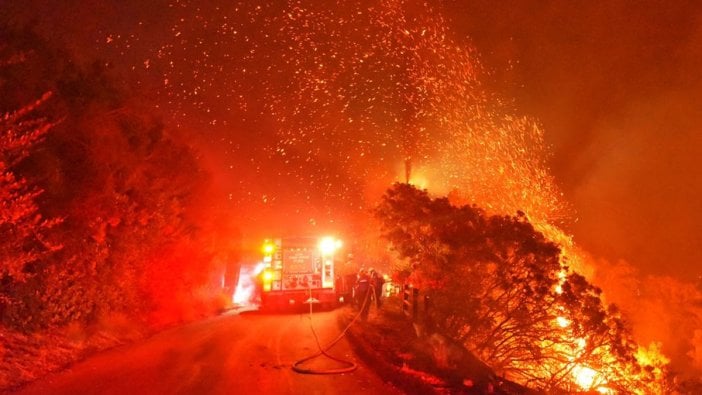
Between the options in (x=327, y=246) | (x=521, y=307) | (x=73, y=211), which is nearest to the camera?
(x=73, y=211)

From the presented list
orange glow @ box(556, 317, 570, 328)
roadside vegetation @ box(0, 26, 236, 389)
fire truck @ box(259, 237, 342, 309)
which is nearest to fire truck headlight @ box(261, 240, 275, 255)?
fire truck @ box(259, 237, 342, 309)

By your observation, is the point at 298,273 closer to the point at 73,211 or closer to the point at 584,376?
the point at 73,211

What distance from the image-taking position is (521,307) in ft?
49.4

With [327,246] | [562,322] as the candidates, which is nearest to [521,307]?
[562,322]

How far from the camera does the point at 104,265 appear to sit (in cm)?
1684

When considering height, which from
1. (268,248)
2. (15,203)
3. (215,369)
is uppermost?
(268,248)

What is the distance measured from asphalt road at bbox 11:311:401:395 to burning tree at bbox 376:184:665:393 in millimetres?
3371

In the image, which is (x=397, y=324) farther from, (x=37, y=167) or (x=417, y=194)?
(x=37, y=167)

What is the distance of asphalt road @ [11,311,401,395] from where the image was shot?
30.6ft

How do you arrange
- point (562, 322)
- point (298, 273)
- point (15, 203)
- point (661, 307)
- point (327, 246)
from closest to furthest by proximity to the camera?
1. point (15, 203)
2. point (562, 322)
3. point (298, 273)
4. point (327, 246)
5. point (661, 307)

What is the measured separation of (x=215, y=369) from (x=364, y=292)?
8985 millimetres

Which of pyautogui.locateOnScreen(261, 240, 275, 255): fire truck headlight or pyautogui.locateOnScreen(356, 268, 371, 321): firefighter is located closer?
pyautogui.locateOnScreen(356, 268, 371, 321): firefighter

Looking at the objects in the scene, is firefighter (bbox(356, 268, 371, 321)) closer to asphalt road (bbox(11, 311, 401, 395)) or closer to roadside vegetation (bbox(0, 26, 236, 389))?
asphalt road (bbox(11, 311, 401, 395))

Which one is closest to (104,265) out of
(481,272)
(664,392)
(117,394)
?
(117,394)
